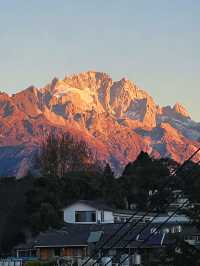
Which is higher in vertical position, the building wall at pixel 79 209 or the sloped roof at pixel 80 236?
the building wall at pixel 79 209

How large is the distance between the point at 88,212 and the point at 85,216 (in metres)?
1.06

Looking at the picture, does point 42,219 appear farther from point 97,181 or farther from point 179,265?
point 179,265

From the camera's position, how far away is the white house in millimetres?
75125

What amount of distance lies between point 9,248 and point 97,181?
598 inches

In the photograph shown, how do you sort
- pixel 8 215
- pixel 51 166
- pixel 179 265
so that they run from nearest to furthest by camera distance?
pixel 179 265
pixel 8 215
pixel 51 166

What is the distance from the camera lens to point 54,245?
207ft

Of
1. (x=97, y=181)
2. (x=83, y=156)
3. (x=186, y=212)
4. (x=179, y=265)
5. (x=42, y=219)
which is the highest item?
(x=83, y=156)

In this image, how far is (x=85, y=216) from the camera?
3049 inches

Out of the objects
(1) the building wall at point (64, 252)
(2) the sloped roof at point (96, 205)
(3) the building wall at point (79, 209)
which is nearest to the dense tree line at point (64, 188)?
(3) the building wall at point (79, 209)

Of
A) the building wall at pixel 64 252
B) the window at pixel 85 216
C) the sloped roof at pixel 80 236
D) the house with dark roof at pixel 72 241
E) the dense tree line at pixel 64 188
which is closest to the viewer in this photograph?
the sloped roof at pixel 80 236

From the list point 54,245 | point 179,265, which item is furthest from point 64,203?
point 179,265

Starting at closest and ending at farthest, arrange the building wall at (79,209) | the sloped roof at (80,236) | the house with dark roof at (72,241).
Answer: the sloped roof at (80,236) < the house with dark roof at (72,241) < the building wall at (79,209)

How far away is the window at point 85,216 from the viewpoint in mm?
76250

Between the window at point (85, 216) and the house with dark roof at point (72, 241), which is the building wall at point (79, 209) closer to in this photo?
the window at point (85, 216)
